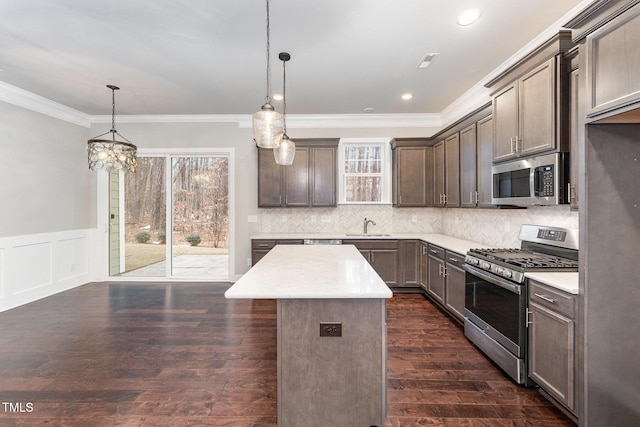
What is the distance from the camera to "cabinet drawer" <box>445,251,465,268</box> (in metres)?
3.18

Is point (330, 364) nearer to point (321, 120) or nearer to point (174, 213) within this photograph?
point (321, 120)

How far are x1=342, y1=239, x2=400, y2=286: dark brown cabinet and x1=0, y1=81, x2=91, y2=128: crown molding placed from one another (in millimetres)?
4737

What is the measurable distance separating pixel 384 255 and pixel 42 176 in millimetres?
5080

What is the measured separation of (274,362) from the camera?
8.32 ft

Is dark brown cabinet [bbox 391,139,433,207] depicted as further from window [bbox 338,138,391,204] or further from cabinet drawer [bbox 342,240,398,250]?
cabinet drawer [bbox 342,240,398,250]

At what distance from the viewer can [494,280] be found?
2.40m

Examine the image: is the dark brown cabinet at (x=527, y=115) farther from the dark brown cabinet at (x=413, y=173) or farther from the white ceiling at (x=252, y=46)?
the dark brown cabinet at (x=413, y=173)

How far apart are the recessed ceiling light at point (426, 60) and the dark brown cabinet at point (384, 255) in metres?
2.33

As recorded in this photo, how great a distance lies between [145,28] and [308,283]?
8.52ft

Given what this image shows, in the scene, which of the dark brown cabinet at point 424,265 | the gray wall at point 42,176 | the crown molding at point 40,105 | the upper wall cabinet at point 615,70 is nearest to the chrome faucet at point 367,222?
the dark brown cabinet at point 424,265

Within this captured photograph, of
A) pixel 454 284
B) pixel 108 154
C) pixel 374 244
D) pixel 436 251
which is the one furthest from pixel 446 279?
pixel 108 154

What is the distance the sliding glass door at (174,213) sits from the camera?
5191 mm

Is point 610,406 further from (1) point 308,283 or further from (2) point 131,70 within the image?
(2) point 131,70

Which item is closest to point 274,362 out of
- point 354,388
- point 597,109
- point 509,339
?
point 354,388
